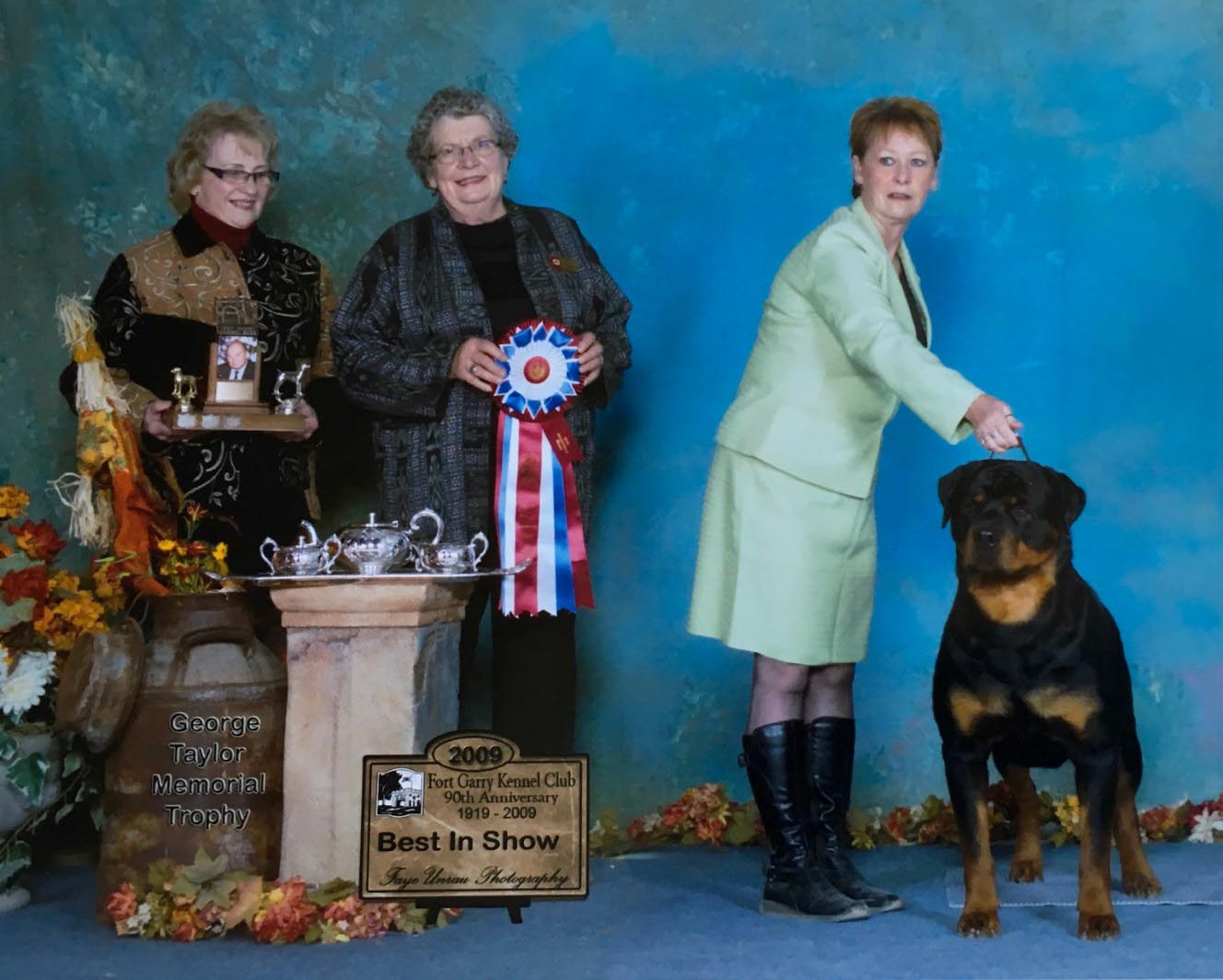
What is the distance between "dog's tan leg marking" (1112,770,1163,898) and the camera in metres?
2.62

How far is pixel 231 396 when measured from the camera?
2.82 meters

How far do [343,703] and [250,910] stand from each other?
0.36 m

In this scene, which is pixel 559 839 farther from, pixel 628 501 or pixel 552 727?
pixel 628 501

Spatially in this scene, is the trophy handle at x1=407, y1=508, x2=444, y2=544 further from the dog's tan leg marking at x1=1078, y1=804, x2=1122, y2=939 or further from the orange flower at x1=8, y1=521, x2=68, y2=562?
the dog's tan leg marking at x1=1078, y1=804, x2=1122, y2=939

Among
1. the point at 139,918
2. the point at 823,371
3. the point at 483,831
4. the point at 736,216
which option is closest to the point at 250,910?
the point at 139,918

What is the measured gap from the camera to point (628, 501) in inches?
134

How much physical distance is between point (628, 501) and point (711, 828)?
2.42 feet

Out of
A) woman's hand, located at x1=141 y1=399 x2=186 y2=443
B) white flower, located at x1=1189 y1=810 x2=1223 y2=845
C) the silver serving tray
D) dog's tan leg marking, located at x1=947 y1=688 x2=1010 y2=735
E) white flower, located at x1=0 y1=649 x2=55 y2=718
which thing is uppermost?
woman's hand, located at x1=141 y1=399 x2=186 y2=443

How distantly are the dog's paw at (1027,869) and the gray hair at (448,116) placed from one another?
5.35 ft

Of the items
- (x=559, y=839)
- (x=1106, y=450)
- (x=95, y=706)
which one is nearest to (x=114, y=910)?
(x=95, y=706)

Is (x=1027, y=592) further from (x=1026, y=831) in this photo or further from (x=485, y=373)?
(x=485, y=373)

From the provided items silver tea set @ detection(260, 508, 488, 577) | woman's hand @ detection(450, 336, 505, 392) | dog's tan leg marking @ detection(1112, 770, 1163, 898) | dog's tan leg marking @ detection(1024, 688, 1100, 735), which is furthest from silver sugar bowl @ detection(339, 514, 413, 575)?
dog's tan leg marking @ detection(1112, 770, 1163, 898)

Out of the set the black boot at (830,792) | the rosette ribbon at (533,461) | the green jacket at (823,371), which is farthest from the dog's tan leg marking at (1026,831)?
the rosette ribbon at (533,461)

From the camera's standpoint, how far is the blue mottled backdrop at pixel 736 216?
3.29m
